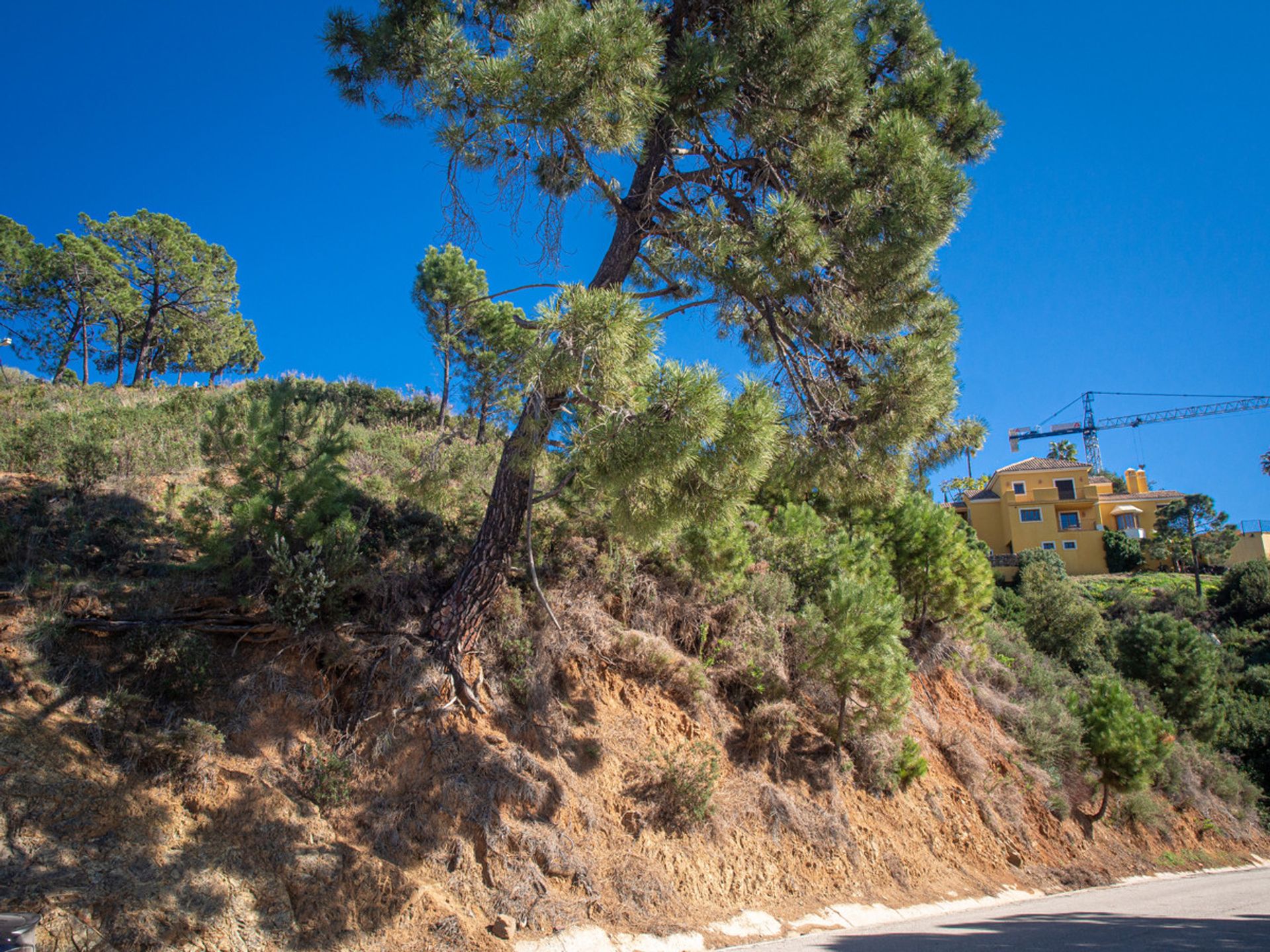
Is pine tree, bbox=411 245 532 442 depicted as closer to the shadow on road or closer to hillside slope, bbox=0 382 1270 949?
hillside slope, bbox=0 382 1270 949

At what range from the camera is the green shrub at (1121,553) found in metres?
43.8

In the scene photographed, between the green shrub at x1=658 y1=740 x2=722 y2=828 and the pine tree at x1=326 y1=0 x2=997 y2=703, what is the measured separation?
7.65ft

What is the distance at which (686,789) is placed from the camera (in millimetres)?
7613

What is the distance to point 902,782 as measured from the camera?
10.1 metres

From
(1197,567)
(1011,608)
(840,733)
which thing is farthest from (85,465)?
(1197,567)

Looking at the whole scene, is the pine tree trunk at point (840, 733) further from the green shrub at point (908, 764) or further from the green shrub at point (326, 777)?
the green shrub at point (326, 777)

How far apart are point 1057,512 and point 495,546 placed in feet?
158

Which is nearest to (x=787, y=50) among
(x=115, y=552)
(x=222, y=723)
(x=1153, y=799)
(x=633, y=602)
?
(x=633, y=602)

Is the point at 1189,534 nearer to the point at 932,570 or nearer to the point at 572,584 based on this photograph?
the point at 932,570

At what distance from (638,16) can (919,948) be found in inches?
327

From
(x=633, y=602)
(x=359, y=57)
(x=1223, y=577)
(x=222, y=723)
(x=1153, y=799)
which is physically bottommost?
(x=1153, y=799)

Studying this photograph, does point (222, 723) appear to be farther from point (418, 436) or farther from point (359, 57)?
point (418, 436)

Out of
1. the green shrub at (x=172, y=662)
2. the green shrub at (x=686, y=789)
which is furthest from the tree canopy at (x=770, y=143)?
the green shrub at (x=172, y=662)

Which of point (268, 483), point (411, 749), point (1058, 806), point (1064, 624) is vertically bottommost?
point (1058, 806)
